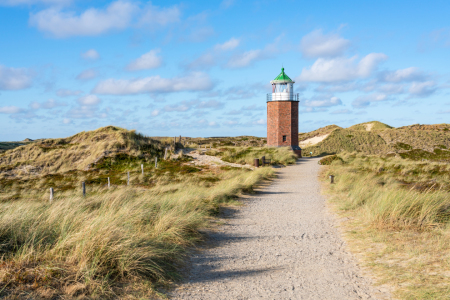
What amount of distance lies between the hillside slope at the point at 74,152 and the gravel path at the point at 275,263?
2228 cm

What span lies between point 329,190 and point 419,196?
19.5 ft

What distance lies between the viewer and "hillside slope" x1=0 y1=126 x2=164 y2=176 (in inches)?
1123

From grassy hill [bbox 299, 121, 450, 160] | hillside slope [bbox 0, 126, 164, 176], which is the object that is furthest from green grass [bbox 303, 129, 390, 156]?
hillside slope [bbox 0, 126, 164, 176]

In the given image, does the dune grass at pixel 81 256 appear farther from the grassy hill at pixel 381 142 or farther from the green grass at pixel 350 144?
the green grass at pixel 350 144

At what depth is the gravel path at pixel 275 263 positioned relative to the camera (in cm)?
419

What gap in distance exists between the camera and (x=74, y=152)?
1230 inches

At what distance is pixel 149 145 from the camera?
105 feet

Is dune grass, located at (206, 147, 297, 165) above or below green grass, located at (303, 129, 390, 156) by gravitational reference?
below

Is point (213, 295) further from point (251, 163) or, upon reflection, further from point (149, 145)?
point (149, 145)

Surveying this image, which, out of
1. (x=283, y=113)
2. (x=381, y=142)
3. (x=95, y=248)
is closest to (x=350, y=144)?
(x=381, y=142)

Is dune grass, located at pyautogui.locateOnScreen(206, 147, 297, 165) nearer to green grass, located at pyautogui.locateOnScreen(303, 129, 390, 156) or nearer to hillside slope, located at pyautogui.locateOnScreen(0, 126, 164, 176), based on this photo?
hillside slope, located at pyautogui.locateOnScreen(0, 126, 164, 176)

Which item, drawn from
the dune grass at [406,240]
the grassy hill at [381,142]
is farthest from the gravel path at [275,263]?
the grassy hill at [381,142]

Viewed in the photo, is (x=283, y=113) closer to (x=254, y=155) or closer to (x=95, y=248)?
(x=254, y=155)

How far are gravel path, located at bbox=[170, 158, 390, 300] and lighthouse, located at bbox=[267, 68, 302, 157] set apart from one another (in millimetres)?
24057
